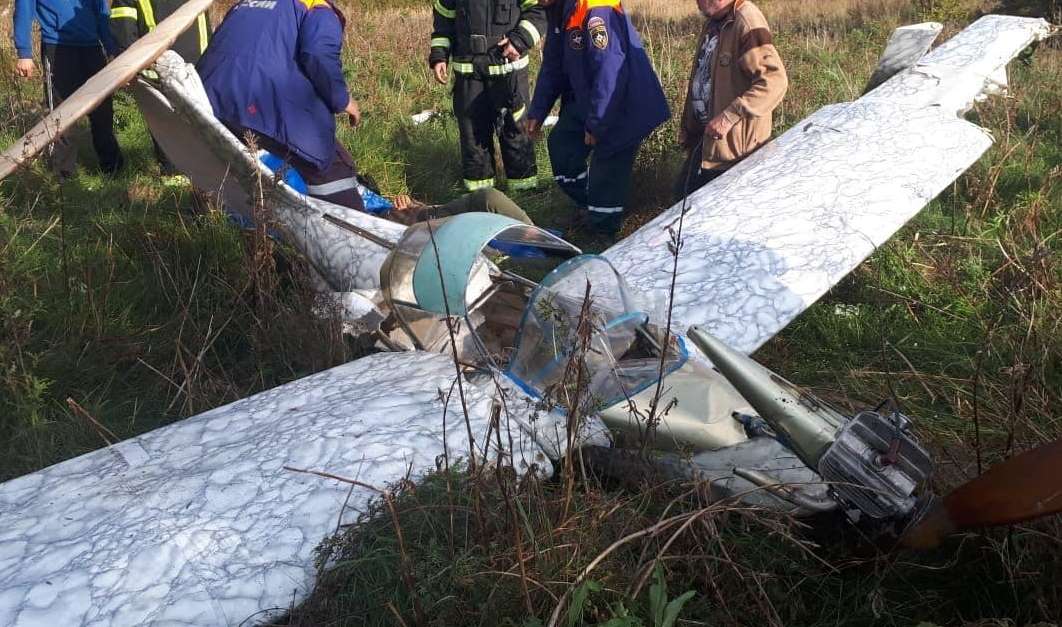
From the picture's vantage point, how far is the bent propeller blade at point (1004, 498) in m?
1.83

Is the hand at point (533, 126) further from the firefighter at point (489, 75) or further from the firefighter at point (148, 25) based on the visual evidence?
the firefighter at point (148, 25)

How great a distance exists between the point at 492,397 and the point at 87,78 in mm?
6268

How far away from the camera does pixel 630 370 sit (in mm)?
2736

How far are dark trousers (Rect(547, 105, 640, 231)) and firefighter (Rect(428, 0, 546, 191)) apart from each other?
0.53 m

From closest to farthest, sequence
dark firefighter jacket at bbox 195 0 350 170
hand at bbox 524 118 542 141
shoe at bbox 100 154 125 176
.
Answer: dark firefighter jacket at bbox 195 0 350 170 → hand at bbox 524 118 542 141 → shoe at bbox 100 154 125 176

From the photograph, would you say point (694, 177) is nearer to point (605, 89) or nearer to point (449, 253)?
point (605, 89)

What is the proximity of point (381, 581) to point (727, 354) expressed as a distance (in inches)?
44.3

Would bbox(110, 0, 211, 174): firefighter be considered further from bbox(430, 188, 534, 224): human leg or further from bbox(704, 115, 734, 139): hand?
bbox(704, 115, 734, 139): hand

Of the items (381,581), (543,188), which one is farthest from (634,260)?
(543,188)

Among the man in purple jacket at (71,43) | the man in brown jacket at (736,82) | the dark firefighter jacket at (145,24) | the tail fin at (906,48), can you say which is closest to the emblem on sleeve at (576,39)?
the man in brown jacket at (736,82)

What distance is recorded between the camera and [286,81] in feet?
16.1

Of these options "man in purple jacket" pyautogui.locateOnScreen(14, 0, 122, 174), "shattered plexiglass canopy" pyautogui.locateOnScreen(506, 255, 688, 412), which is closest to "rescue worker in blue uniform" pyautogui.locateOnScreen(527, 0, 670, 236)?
"shattered plexiglass canopy" pyautogui.locateOnScreen(506, 255, 688, 412)

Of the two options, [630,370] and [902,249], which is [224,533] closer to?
[630,370]

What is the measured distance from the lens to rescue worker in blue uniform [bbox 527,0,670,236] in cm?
553
